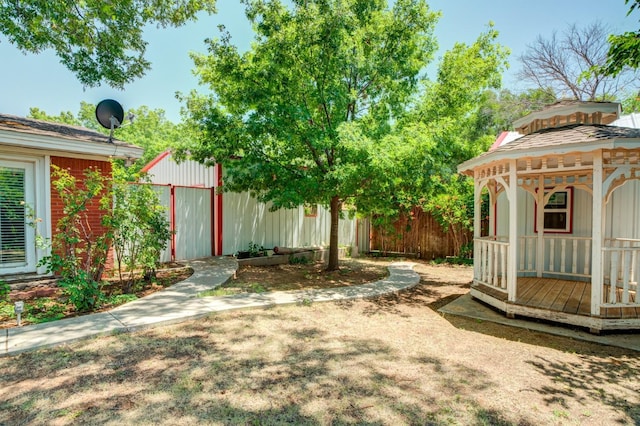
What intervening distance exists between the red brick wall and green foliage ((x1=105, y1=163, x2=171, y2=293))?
0.49m

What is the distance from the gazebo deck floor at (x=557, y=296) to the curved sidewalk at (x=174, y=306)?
226 centimetres

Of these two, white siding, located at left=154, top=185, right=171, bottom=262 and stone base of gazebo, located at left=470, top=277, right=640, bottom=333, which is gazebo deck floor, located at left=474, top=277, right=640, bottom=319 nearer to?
stone base of gazebo, located at left=470, top=277, right=640, bottom=333

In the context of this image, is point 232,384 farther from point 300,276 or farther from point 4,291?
point 300,276

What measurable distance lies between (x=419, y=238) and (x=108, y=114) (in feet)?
34.6

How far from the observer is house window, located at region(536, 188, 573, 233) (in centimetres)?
777

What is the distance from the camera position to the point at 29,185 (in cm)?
591

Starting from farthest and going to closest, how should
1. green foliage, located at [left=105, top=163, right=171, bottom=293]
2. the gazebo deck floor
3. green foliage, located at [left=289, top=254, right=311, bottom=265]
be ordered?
green foliage, located at [left=289, top=254, right=311, bottom=265] < green foliage, located at [left=105, top=163, right=171, bottom=293] < the gazebo deck floor

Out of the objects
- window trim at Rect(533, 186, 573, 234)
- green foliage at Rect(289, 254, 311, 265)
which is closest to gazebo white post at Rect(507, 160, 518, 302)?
window trim at Rect(533, 186, 573, 234)

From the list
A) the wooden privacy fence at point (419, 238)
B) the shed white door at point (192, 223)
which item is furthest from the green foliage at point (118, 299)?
the wooden privacy fence at point (419, 238)

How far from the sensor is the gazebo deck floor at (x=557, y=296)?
501cm

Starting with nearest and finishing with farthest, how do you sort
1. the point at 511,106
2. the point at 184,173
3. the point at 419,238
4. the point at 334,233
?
the point at 334,233
the point at 184,173
the point at 419,238
the point at 511,106

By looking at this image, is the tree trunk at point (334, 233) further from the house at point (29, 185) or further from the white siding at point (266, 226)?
the house at point (29, 185)

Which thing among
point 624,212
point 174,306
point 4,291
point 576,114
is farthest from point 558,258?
point 4,291

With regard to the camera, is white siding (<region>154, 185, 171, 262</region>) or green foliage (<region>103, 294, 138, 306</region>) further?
white siding (<region>154, 185, 171, 262</region>)
